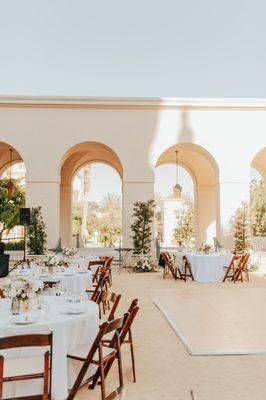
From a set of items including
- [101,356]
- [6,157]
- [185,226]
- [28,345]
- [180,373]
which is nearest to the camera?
[28,345]

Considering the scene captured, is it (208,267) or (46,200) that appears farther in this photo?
(46,200)

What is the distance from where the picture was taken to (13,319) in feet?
11.3

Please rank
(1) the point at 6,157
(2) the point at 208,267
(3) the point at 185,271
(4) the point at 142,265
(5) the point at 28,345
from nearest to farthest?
(5) the point at 28,345, (2) the point at 208,267, (3) the point at 185,271, (4) the point at 142,265, (1) the point at 6,157

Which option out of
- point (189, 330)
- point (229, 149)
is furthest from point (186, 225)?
point (189, 330)

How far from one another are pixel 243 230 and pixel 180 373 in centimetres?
971

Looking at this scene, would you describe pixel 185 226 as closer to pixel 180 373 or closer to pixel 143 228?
pixel 143 228

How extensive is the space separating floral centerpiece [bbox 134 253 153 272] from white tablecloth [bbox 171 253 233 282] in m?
2.23

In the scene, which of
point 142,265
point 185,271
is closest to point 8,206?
point 142,265

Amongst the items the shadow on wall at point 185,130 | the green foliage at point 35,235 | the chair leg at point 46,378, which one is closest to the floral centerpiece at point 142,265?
the green foliage at point 35,235

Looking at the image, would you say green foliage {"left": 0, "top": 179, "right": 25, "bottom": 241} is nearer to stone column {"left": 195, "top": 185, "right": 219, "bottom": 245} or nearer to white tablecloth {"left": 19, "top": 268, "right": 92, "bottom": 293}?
white tablecloth {"left": 19, "top": 268, "right": 92, "bottom": 293}

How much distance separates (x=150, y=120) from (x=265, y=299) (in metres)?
8.38

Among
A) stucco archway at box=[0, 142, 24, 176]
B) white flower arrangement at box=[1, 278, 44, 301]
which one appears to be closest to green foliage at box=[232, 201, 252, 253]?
stucco archway at box=[0, 142, 24, 176]

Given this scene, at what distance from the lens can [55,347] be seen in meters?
3.29

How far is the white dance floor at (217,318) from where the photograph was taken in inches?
192
